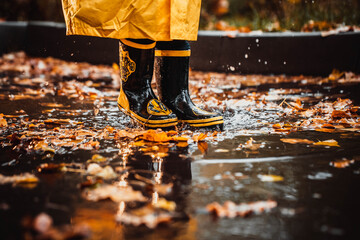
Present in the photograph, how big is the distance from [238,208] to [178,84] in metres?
1.40

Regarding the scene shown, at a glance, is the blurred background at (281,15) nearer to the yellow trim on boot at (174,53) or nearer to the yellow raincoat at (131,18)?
the yellow trim on boot at (174,53)

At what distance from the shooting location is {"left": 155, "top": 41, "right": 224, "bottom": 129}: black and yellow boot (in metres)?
2.80

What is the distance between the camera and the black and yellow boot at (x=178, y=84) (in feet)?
9.19

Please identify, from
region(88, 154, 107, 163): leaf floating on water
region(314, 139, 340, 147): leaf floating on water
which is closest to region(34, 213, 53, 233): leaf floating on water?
region(88, 154, 107, 163): leaf floating on water

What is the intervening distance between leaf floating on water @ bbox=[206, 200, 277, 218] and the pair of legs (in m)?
1.14

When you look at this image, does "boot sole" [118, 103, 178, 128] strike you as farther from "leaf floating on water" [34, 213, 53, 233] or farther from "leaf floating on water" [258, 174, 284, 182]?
"leaf floating on water" [34, 213, 53, 233]

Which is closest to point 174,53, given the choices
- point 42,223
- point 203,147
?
point 203,147

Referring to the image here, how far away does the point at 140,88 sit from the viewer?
9.21 feet

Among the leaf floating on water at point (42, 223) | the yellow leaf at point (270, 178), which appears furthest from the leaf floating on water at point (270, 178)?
the leaf floating on water at point (42, 223)

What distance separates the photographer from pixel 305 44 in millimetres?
5629

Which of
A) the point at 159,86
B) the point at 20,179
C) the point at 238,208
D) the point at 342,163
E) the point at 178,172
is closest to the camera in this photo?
the point at 238,208

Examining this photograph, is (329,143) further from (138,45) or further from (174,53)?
(138,45)

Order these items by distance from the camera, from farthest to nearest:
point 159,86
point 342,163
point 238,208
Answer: point 159,86, point 342,163, point 238,208

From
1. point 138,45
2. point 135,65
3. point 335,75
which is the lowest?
point 335,75
